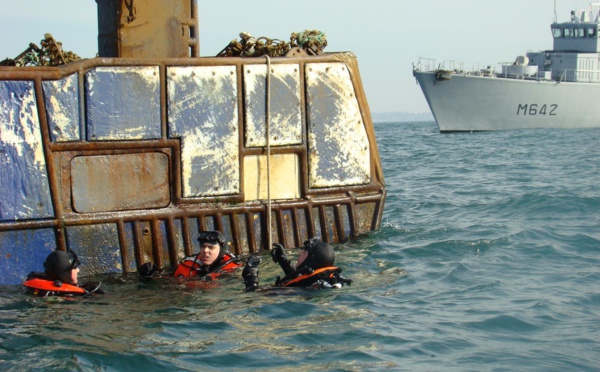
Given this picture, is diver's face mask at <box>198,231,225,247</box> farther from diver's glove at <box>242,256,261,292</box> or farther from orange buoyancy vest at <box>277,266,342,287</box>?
orange buoyancy vest at <box>277,266,342,287</box>

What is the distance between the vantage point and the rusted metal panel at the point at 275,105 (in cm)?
920

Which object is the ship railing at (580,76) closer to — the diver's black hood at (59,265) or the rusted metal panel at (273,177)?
the rusted metal panel at (273,177)

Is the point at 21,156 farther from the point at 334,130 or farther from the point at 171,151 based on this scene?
the point at 334,130

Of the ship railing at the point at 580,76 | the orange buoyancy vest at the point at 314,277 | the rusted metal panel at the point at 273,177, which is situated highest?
the ship railing at the point at 580,76

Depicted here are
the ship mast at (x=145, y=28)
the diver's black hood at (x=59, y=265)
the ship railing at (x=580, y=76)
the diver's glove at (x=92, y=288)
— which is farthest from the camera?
the ship railing at (x=580, y=76)

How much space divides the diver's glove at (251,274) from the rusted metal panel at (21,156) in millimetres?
2018

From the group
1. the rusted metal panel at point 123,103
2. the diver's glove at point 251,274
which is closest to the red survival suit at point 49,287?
the diver's glove at point 251,274

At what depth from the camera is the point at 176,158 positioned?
8844 millimetres

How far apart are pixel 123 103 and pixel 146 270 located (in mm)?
1641

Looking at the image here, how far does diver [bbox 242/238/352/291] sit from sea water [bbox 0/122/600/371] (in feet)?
0.40

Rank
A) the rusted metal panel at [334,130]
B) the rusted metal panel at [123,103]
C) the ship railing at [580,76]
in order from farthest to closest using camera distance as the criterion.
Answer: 1. the ship railing at [580,76]
2. the rusted metal panel at [334,130]
3. the rusted metal panel at [123,103]

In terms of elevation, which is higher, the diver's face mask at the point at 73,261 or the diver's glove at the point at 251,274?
the diver's face mask at the point at 73,261

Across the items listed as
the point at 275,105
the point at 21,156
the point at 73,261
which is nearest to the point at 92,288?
the point at 73,261

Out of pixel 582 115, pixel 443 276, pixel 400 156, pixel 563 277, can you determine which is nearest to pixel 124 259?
pixel 443 276
